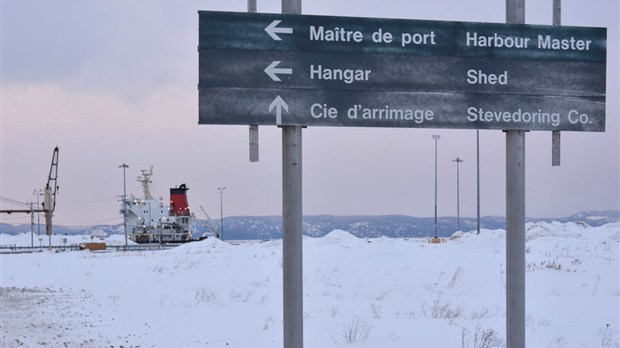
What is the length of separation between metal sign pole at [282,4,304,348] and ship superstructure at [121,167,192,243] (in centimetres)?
8151

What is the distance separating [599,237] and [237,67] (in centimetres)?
5002

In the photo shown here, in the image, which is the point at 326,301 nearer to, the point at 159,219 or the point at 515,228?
the point at 515,228

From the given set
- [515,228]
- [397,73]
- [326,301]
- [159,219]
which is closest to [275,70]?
[397,73]

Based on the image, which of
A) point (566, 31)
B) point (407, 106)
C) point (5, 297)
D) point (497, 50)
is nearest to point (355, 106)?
point (407, 106)

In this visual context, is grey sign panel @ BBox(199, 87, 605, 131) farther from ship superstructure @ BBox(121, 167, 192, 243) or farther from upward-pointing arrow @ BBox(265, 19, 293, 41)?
ship superstructure @ BBox(121, 167, 192, 243)

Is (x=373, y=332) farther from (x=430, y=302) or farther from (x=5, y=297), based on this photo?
(x=5, y=297)

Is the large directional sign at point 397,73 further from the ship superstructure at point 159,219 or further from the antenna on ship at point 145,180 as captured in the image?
the antenna on ship at point 145,180

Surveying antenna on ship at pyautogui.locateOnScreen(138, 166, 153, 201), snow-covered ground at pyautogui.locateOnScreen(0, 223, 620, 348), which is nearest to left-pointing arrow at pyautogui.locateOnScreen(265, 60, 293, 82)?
snow-covered ground at pyautogui.locateOnScreen(0, 223, 620, 348)

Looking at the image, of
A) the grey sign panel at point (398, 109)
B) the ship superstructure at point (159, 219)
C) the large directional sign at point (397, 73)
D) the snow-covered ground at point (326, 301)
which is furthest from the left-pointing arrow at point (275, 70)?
the ship superstructure at point (159, 219)

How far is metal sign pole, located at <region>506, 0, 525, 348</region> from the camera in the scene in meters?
7.39

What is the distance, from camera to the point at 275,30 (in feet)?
22.5

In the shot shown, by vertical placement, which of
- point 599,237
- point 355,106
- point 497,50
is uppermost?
point 497,50

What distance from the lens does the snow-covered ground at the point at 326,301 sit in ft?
42.2

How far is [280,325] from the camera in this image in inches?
554
